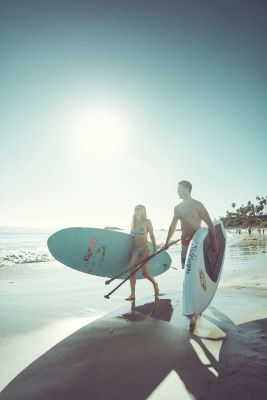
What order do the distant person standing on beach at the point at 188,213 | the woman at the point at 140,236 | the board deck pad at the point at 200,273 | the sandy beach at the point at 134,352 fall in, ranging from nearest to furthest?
the sandy beach at the point at 134,352 → the board deck pad at the point at 200,273 → the distant person standing on beach at the point at 188,213 → the woman at the point at 140,236

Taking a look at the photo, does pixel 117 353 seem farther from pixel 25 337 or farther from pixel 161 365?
pixel 25 337

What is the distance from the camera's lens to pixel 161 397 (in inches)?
82.1

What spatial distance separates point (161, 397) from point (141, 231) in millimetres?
3611

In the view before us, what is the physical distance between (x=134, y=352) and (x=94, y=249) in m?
3.55

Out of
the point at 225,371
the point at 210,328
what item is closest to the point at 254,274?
the point at 210,328

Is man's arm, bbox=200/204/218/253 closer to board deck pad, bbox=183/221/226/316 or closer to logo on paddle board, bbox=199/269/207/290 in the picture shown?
board deck pad, bbox=183/221/226/316

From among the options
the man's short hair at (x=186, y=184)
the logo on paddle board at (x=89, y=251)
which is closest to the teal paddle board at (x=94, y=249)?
the logo on paddle board at (x=89, y=251)

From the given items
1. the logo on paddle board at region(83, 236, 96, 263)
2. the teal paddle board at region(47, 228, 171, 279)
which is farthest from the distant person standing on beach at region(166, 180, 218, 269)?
the logo on paddle board at region(83, 236, 96, 263)

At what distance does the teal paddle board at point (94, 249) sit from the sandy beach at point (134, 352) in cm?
134

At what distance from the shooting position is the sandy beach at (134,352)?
2.19 metres

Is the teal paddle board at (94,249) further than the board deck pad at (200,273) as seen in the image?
Yes

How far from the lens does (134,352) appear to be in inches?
115

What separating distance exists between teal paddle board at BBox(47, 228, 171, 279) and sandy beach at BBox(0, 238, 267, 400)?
1.34m

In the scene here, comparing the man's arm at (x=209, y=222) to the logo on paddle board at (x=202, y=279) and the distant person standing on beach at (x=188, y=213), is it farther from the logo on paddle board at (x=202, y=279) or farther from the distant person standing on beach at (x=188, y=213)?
the logo on paddle board at (x=202, y=279)
